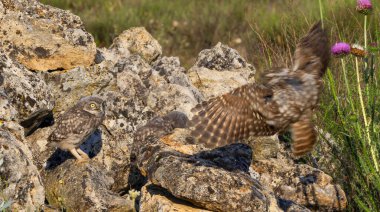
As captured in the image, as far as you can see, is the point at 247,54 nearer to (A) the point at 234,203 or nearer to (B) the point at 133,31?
(B) the point at 133,31

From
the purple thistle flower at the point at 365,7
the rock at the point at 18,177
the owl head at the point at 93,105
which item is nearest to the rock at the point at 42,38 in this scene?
the owl head at the point at 93,105

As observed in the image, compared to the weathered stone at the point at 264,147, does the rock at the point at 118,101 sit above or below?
above

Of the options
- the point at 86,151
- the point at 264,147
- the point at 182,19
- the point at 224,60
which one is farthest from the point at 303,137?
the point at 182,19

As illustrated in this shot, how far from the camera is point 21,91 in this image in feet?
23.0

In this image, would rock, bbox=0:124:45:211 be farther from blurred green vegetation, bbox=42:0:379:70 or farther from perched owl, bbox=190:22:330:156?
blurred green vegetation, bbox=42:0:379:70

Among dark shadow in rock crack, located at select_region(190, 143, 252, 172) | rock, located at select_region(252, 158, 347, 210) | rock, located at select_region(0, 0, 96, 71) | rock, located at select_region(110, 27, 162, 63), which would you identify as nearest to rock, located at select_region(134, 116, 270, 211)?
dark shadow in rock crack, located at select_region(190, 143, 252, 172)

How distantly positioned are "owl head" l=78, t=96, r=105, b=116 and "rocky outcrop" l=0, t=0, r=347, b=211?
0.87ft

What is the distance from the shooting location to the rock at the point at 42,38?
7758 millimetres

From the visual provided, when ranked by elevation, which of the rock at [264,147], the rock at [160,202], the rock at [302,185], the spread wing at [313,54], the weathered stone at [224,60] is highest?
the spread wing at [313,54]

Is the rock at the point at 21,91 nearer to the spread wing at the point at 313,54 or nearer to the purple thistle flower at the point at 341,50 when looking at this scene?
the spread wing at the point at 313,54

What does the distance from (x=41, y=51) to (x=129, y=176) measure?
1.42 metres

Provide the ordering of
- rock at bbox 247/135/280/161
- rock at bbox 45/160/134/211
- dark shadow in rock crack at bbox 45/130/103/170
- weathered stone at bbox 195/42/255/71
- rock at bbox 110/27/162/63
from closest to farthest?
rock at bbox 45/160/134/211
dark shadow in rock crack at bbox 45/130/103/170
rock at bbox 247/135/280/161
rock at bbox 110/27/162/63
weathered stone at bbox 195/42/255/71

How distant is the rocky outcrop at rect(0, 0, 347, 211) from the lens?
6152 millimetres

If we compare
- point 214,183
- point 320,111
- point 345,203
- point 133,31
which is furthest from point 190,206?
point 133,31
